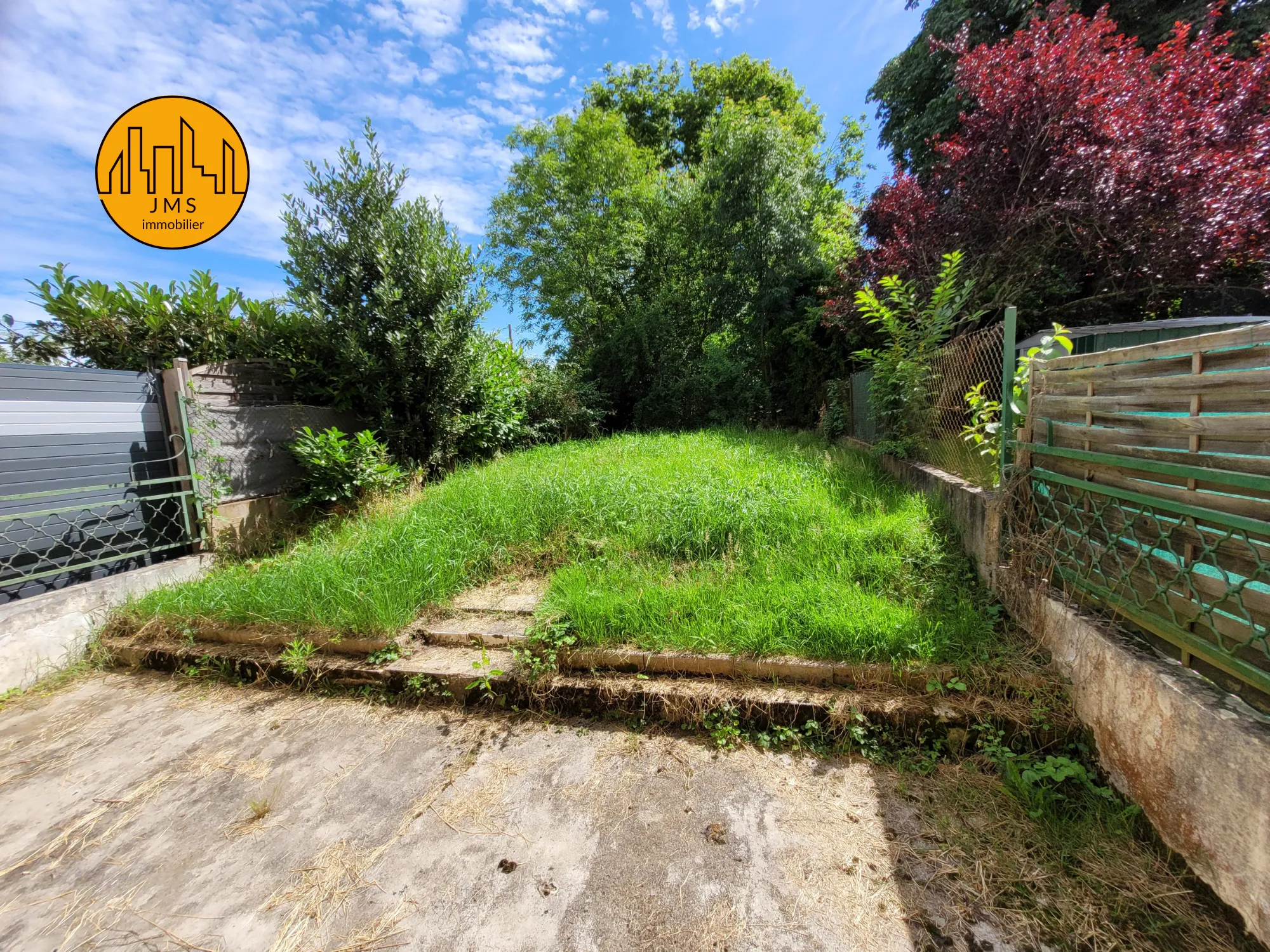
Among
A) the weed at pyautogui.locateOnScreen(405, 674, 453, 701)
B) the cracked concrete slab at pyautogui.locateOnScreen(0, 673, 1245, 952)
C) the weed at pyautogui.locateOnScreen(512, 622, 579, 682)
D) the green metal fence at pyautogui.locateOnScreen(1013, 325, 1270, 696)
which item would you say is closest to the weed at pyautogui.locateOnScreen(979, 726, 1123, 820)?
the cracked concrete slab at pyautogui.locateOnScreen(0, 673, 1245, 952)

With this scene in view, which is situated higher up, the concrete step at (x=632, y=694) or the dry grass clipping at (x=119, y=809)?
the concrete step at (x=632, y=694)

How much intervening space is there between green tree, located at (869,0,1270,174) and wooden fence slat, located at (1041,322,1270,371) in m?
5.78

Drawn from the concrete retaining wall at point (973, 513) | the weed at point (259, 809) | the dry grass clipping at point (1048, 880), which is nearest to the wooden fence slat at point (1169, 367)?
the concrete retaining wall at point (973, 513)

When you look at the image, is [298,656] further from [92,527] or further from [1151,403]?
[1151,403]

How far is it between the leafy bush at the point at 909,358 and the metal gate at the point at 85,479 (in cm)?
613

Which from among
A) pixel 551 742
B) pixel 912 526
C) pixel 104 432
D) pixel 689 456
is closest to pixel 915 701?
pixel 912 526

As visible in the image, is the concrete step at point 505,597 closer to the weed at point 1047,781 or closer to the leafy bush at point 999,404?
the weed at point 1047,781

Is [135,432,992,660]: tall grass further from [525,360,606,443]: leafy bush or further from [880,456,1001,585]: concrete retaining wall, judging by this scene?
[525,360,606,443]: leafy bush

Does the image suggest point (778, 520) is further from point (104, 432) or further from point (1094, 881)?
point (104, 432)

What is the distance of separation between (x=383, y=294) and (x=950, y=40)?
9.61 metres

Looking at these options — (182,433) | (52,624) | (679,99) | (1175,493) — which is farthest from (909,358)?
(679,99)

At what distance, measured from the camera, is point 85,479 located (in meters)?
3.51

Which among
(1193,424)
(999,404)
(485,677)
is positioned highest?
(999,404)

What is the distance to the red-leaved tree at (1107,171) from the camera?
4.29 meters
